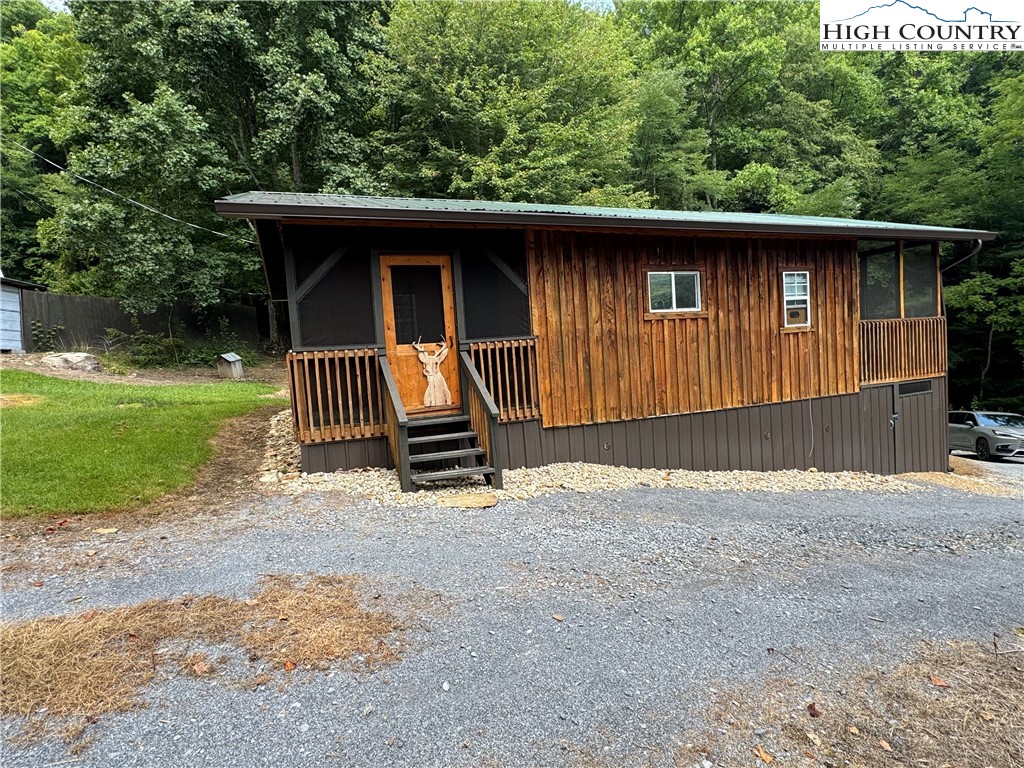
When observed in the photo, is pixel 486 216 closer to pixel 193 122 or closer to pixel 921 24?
pixel 921 24

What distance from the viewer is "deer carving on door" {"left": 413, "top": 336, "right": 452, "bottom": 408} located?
668 centimetres

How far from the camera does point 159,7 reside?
14.3 m

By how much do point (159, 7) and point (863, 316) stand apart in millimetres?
18225

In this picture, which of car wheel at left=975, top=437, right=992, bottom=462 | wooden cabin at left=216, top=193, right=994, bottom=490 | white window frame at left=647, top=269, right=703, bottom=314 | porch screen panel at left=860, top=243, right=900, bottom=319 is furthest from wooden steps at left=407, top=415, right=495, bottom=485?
car wheel at left=975, top=437, right=992, bottom=462

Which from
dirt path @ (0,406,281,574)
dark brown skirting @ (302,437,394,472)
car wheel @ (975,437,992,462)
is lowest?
car wheel @ (975,437,992,462)

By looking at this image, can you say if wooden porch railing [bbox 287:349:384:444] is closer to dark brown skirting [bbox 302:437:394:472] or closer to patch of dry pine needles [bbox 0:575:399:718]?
dark brown skirting [bbox 302:437:394:472]

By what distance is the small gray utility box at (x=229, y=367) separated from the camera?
15438mm

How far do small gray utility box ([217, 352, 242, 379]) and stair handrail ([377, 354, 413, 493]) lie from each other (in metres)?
11.0

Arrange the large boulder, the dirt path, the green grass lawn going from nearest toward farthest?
the dirt path
the green grass lawn
the large boulder

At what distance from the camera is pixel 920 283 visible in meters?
9.95

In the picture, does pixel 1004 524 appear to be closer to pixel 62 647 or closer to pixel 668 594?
pixel 668 594

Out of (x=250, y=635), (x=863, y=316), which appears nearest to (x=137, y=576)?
(x=250, y=635)

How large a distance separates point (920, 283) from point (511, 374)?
26.7ft

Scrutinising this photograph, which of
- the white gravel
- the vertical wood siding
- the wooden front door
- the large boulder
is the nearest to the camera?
the white gravel
